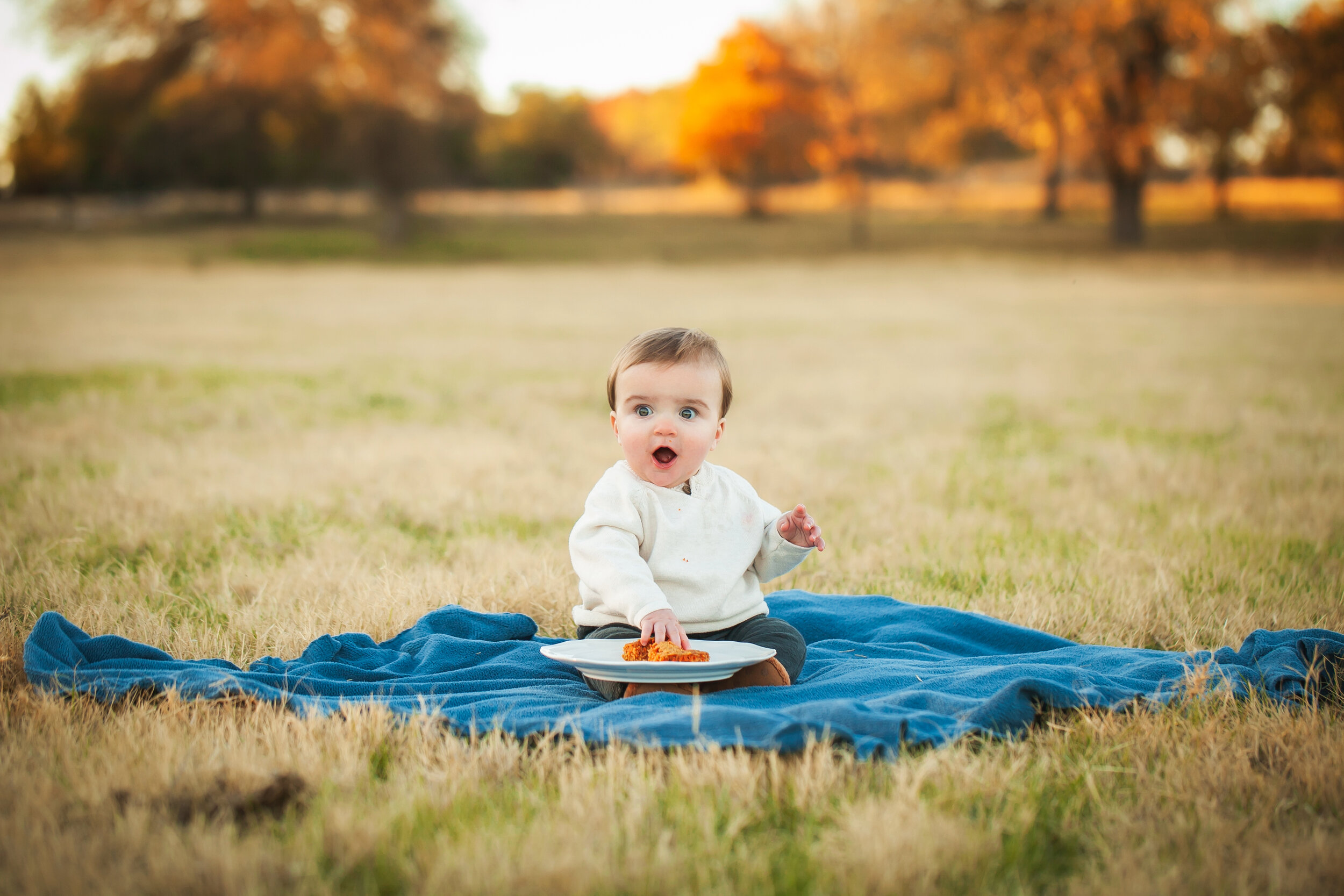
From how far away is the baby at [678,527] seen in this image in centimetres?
293

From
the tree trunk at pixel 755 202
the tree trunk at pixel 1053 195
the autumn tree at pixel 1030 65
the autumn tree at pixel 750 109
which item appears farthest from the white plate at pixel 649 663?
the tree trunk at pixel 755 202

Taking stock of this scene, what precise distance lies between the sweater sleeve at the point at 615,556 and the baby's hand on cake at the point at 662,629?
0.02 meters

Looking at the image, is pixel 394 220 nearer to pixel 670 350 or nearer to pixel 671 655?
pixel 670 350

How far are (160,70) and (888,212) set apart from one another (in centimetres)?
3180

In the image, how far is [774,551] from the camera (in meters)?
3.16

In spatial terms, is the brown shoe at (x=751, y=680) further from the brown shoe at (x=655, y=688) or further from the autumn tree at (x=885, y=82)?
the autumn tree at (x=885, y=82)

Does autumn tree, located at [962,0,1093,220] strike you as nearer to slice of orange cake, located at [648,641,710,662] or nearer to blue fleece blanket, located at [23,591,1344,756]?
blue fleece blanket, located at [23,591,1344,756]

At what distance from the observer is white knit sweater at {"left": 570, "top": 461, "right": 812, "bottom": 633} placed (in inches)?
116

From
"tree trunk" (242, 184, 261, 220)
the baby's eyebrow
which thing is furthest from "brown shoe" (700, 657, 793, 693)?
"tree trunk" (242, 184, 261, 220)

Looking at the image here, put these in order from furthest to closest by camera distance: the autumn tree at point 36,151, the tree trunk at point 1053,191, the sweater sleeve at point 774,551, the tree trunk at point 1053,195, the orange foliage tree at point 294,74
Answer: the autumn tree at point 36,151, the tree trunk at point 1053,195, the tree trunk at point 1053,191, the orange foliage tree at point 294,74, the sweater sleeve at point 774,551

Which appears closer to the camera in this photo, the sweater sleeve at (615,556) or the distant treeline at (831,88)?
the sweater sleeve at (615,556)

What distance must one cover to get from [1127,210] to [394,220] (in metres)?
25.1

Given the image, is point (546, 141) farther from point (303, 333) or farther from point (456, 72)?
point (303, 333)

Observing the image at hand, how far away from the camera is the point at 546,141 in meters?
70.2
